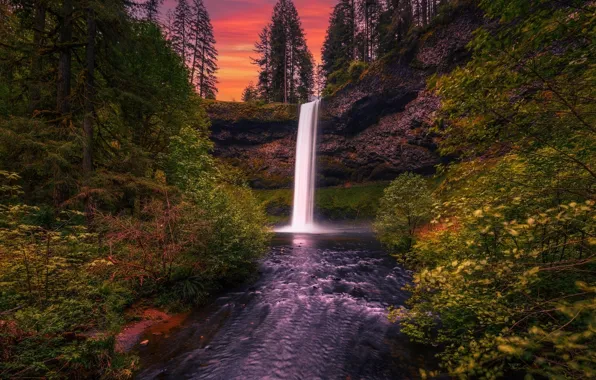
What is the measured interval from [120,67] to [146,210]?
22.9 ft

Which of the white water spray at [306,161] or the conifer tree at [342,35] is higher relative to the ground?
the conifer tree at [342,35]

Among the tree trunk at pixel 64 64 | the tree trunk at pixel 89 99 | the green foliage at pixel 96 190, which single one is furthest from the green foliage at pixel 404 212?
the tree trunk at pixel 64 64

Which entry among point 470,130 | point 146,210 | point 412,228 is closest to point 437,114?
point 470,130

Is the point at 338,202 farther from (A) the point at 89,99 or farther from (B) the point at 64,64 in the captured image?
(B) the point at 64,64

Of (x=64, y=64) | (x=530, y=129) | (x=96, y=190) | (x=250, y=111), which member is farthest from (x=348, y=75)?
(x=530, y=129)

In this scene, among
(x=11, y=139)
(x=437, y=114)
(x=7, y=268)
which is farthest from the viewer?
(x=11, y=139)

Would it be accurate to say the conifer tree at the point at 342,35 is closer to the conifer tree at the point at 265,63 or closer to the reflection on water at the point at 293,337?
the conifer tree at the point at 265,63

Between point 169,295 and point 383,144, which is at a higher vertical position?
point 383,144

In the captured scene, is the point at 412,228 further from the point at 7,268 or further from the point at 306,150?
the point at 306,150

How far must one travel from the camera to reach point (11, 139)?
7.84 meters

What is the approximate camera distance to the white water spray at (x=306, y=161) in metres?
44.1

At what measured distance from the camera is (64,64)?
10289 millimetres

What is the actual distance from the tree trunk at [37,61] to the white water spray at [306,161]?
3555 centimetres

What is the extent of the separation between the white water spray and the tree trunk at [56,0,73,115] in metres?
35.2
